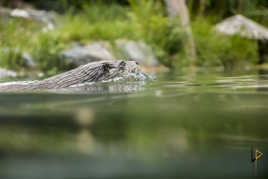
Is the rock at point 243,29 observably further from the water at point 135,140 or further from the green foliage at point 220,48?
the water at point 135,140

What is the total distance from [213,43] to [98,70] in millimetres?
6093

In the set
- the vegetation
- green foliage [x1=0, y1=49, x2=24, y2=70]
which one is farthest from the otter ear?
green foliage [x1=0, y1=49, x2=24, y2=70]

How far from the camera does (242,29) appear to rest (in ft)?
32.3

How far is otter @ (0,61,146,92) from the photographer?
3588 mm

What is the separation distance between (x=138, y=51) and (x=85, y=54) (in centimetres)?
129

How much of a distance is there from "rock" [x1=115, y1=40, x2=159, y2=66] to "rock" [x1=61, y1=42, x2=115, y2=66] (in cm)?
42

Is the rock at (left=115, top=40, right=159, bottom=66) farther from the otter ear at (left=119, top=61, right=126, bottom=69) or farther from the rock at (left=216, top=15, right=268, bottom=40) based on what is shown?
the otter ear at (left=119, top=61, right=126, bottom=69)

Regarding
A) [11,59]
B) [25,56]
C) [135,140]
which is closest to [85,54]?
[25,56]

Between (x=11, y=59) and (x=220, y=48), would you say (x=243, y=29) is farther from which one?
(x=11, y=59)

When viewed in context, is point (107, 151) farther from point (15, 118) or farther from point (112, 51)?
point (112, 51)

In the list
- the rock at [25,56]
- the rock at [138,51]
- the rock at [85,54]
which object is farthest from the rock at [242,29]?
the rock at [25,56]

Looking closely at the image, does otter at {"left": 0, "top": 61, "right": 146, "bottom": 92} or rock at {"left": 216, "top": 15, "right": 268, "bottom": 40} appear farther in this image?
rock at {"left": 216, "top": 15, "right": 268, "bottom": 40}

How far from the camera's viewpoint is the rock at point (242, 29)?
988 cm

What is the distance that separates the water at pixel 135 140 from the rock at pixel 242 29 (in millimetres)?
7959
